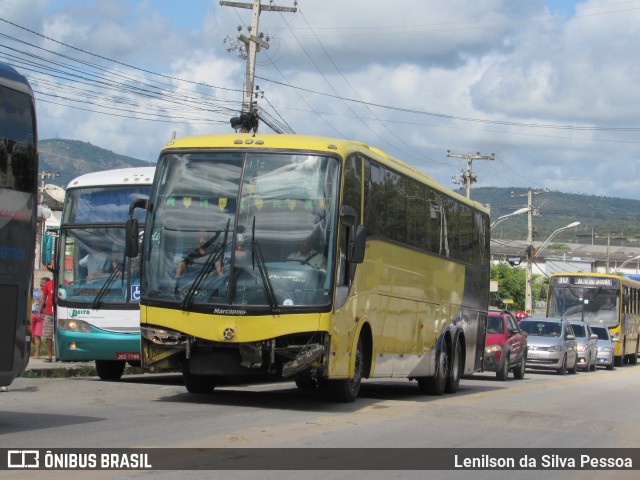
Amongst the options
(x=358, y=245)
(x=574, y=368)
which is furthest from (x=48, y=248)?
(x=574, y=368)

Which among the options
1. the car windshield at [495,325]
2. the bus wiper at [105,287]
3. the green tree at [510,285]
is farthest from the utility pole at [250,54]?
the green tree at [510,285]

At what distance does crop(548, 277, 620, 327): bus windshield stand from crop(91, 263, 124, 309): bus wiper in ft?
89.6

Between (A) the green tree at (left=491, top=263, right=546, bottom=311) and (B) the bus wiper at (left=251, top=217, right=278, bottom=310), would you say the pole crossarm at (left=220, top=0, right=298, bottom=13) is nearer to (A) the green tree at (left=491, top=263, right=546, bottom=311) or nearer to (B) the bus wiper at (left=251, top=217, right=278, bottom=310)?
(B) the bus wiper at (left=251, top=217, right=278, bottom=310)

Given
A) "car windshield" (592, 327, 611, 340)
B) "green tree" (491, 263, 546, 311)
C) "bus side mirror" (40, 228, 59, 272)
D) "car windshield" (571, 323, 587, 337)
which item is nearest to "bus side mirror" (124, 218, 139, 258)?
"bus side mirror" (40, 228, 59, 272)

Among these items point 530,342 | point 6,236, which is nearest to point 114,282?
point 6,236

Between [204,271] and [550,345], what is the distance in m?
21.6

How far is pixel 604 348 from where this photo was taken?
133 ft

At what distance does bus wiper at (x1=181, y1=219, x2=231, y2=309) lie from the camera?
1352 centimetres

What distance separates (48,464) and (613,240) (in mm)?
172428

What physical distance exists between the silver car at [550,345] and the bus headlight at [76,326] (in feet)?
61.2

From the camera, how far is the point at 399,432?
1214 cm

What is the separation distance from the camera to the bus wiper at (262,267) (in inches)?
523

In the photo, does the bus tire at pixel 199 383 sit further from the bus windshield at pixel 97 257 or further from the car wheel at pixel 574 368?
the car wheel at pixel 574 368

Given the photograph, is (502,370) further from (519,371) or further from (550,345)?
(550,345)
